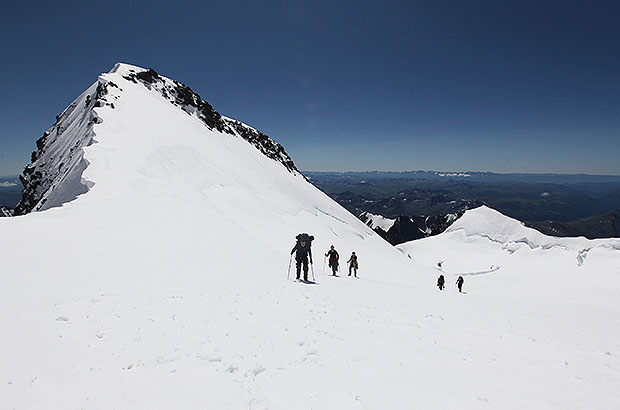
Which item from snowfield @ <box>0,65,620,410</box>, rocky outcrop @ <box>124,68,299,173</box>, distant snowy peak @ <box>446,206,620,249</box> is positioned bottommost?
distant snowy peak @ <box>446,206,620,249</box>

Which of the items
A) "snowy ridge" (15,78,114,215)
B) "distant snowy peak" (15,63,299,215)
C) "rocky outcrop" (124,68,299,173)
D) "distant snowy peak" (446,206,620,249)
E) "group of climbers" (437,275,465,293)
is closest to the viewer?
"distant snowy peak" (15,63,299,215)

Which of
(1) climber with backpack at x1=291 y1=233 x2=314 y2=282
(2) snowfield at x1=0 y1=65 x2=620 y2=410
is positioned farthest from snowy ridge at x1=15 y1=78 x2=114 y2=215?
(1) climber with backpack at x1=291 y1=233 x2=314 y2=282

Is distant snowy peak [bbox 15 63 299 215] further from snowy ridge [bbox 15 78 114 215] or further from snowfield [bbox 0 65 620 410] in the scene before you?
snowfield [bbox 0 65 620 410]

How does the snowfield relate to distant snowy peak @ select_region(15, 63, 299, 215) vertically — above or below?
below

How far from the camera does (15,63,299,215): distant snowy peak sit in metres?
22.2

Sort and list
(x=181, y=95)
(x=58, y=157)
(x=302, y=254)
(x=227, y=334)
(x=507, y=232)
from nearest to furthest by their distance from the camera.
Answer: (x=227, y=334) < (x=302, y=254) < (x=58, y=157) < (x=507, y=232) < (x=181, y=95)

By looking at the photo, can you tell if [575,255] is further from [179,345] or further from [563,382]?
[179,345]

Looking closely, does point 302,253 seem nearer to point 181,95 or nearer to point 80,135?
point 80,135

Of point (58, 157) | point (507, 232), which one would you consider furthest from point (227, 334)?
point (507, 232)

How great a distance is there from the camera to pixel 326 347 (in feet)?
22.3

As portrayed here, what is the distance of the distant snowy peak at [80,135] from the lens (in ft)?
72.9

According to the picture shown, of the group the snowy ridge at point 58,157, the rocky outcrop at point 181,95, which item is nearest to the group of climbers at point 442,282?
the snowy ridge at point 58,157

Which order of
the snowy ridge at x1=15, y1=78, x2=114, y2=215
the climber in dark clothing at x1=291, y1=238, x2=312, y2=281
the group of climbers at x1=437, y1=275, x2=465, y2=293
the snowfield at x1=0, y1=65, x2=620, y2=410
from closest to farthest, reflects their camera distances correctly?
the snowfield at x1=0, y1=65, x2=620, y2=410 → the climber in dark clothing at x1=291, y1=238, x2=312, y2=281 → the snowy ridge at x1=15, y1=78, x2=114, y2=215 → the group of climbers at x1=437, y1=275, x2=465, y2=293

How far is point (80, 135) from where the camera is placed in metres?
32.6
